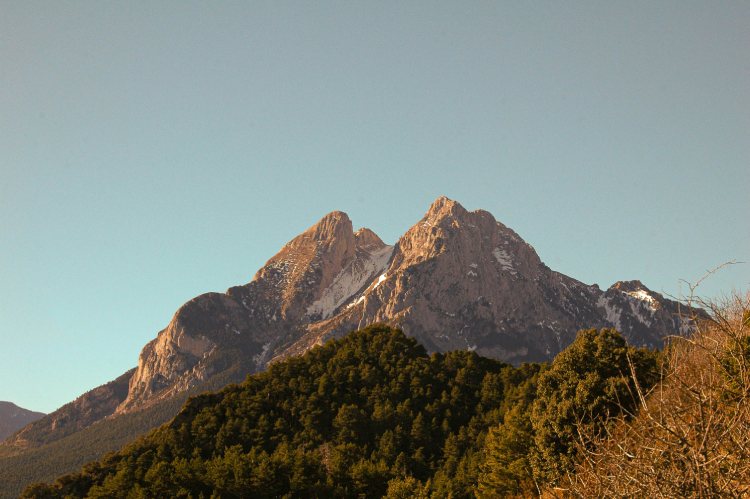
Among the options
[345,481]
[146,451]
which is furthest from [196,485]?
[146,451]

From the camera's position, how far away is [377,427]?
111m

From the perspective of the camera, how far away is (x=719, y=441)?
1319cm

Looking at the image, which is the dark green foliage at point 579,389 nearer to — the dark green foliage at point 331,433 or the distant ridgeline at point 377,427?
the distant ridgeline at point 377,427

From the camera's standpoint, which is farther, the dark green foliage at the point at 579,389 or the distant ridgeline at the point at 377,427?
the distant ridgeline at the point at 377,427

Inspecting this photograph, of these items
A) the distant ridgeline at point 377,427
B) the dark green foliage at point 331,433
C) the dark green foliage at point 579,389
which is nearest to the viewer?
the dark green foliage at point 579,389

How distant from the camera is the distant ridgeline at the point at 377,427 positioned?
6366cm

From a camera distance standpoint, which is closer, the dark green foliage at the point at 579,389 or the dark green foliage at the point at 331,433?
the dark green foliage at the point at 579,389

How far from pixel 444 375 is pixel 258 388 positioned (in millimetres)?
32800

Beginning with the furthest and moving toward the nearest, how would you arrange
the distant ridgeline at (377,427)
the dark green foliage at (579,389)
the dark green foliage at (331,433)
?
the dark green foliage at (331,433) < the distant ridgeline at (377,427) < the dark green foliage at (579,389)

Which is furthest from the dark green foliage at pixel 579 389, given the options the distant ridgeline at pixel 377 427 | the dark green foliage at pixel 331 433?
the dark green foliage at pixel 331 433

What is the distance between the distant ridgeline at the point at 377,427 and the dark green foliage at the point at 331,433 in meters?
0.21

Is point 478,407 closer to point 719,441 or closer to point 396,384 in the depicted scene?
point 396,384

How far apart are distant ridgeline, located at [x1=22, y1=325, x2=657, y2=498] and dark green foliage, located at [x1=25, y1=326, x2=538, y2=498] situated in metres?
0.21

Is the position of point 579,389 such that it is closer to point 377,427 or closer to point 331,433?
point 377,427
